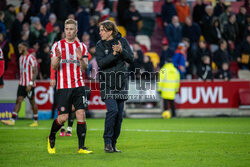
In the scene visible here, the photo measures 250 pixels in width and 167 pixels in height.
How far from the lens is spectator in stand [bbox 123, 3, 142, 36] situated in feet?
68.0

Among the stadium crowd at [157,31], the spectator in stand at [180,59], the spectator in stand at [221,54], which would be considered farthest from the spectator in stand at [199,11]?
the spectator in stand at [180,59]

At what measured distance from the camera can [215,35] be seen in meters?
21.2

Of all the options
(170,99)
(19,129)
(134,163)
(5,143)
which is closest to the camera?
(134,163)

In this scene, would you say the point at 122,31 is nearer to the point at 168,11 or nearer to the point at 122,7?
the point at 122,7

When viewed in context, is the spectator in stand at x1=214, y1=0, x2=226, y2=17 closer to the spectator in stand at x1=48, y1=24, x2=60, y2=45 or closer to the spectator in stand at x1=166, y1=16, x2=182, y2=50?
the spectator in stand at x1=166, y1=16, x2=182, y2=50

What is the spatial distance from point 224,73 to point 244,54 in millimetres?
2538

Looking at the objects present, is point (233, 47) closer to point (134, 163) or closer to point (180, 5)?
point (180, 5)

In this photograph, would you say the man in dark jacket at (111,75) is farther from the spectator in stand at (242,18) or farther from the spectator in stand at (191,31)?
the spectator in stand at (242,18)

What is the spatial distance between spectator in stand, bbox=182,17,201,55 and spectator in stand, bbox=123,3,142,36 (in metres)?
2.00

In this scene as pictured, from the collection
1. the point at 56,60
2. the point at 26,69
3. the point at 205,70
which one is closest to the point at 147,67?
the point at 205,70

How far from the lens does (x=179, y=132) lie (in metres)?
12.4

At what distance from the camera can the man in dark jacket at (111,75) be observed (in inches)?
330

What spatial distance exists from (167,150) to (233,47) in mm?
14180

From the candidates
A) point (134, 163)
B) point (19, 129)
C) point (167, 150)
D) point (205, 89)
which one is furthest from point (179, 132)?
point (205, 89)
